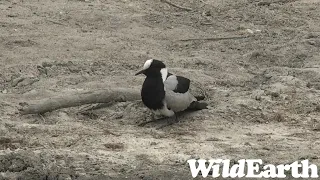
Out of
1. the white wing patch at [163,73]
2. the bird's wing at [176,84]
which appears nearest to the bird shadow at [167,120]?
the bird's wing at [176,84]

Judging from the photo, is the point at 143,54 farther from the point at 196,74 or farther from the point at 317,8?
the point at 317,8

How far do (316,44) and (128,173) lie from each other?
561 centimetres

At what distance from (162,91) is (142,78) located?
52.1 inches

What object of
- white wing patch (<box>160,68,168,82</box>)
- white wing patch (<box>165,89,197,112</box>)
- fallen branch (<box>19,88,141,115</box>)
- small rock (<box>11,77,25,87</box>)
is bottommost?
small rock (<box>11,77,25,87</box>)

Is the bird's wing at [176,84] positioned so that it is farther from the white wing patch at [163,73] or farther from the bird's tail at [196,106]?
the bird's tail at [196,106]

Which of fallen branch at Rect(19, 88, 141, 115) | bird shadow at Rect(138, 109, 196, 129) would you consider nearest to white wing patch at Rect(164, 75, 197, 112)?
bird shadow at Rect(138, 109, 196, 129)

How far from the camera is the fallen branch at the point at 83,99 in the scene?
6984 millimetres

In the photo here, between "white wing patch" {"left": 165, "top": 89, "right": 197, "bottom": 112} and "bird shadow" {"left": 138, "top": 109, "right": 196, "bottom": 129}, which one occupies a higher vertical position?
"white wing patch" {"left": 165, "top": 89, "right": 197, "bottom": 112}

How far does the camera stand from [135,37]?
34.0 ft

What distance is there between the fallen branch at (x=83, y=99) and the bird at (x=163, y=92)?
1.64 ft

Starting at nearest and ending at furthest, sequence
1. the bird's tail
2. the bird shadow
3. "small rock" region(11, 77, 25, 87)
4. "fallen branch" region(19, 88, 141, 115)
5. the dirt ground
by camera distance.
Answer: the dirt ground → "fallen branch" region(19, 88, 141, 115) → the bird shadow → the bird's tail → "small rock" region(11, 77, 25, 87)

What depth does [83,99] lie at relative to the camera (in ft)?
23.9

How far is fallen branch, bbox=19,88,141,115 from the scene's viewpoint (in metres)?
6.98

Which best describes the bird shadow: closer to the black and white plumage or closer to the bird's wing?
the black and white plumage
